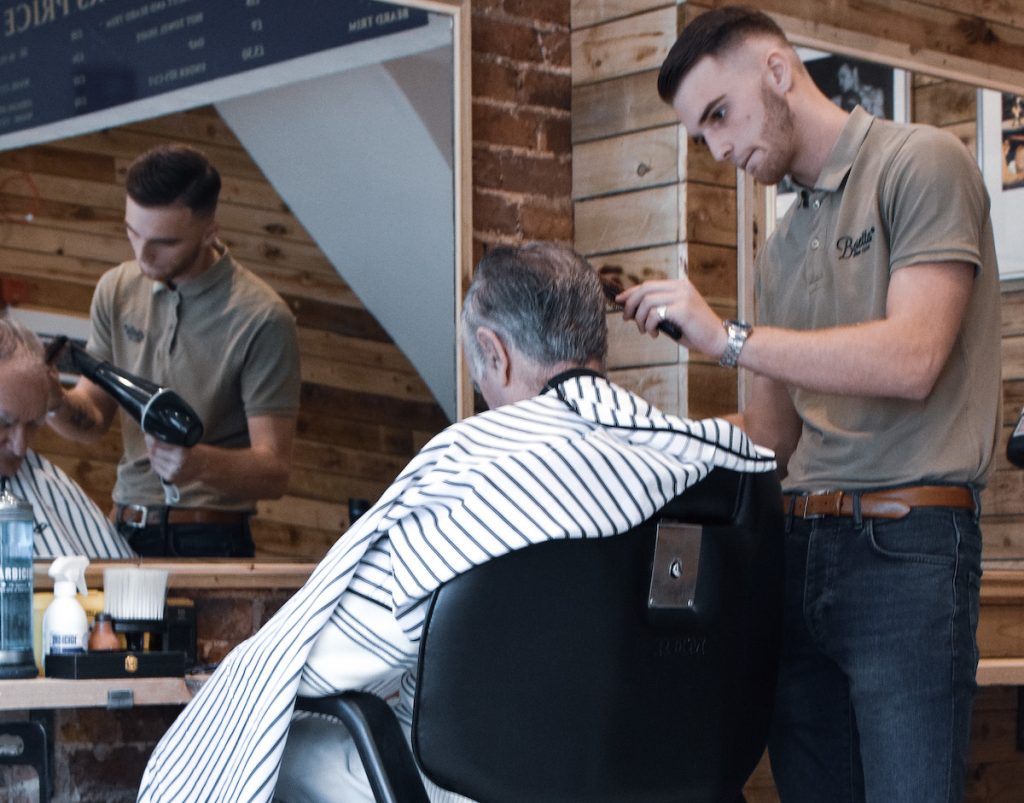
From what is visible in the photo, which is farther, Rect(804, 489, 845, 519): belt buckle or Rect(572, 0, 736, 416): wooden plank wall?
Rect(572, 0, 736, 416): wooden plank wall

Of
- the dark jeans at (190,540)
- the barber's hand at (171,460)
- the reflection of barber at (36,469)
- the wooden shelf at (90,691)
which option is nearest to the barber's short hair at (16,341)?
the reflection of barber at (36,469)

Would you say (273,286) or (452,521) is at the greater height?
(273,286)

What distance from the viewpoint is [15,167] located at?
2619 millimetres

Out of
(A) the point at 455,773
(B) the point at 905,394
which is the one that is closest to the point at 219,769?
(A) the point at 455,773

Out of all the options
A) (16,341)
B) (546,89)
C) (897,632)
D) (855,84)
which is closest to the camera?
(897,632)

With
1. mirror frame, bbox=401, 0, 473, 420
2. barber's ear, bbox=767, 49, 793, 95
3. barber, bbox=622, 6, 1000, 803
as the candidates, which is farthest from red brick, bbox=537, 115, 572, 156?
barber's ear, bbox=767, 49, 793, 95

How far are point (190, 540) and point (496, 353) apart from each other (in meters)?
1.07

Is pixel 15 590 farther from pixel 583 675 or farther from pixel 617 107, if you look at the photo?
pixel 617 107

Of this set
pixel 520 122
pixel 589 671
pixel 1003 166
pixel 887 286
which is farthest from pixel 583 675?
pixel 1003 166

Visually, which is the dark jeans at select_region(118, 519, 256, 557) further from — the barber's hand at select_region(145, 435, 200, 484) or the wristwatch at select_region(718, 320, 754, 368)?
the wristwatch at select_region(718, 320, 754, 368)

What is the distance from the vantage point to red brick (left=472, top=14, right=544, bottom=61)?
3.24m

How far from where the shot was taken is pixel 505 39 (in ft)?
10.8

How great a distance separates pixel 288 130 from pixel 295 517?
780 mm

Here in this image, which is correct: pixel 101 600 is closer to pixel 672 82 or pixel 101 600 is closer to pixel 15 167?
pixel 15 167
